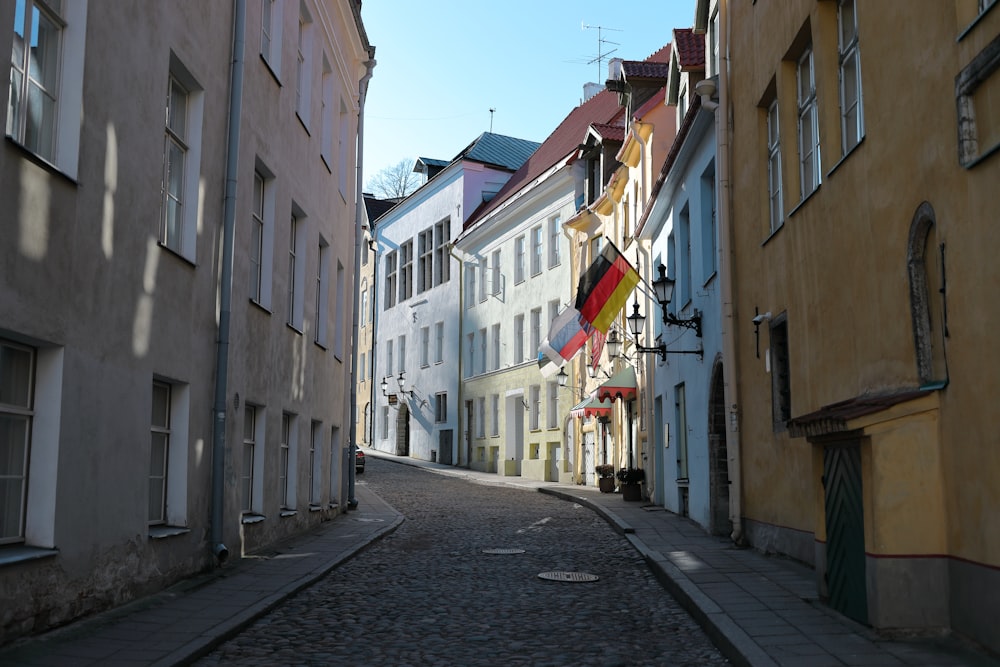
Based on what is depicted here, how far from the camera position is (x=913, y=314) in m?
7.61

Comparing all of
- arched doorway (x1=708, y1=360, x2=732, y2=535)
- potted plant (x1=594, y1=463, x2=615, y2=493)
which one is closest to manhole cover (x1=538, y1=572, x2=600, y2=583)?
arched doorway (x1=708, y1=360, x2=732, y2=535)

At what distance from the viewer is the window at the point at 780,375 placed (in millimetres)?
12109

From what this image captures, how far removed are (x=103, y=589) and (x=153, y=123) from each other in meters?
4.11

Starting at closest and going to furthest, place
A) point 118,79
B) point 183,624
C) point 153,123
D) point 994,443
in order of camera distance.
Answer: point 994,443 → point 183,624 → point 118,79 → point 153,123

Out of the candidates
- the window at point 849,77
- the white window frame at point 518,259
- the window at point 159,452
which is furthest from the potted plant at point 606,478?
the window at point 849,77

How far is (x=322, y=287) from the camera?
18453 millimetres

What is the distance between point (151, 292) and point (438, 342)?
37096 millimetres

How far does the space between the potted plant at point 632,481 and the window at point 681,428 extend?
3510 millimetres

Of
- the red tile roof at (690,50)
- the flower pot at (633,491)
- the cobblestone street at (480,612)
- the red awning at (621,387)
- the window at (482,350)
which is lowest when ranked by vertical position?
the cobblestone street at (480,612)

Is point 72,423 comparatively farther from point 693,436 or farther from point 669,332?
point 669,332

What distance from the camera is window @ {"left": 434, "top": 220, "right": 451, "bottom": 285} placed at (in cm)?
4644

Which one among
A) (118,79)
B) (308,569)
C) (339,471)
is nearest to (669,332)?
(339,471)

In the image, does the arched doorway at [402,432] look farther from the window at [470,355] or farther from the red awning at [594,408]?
the red awning at [594,408]

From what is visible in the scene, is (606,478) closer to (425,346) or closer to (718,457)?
(718,457)
